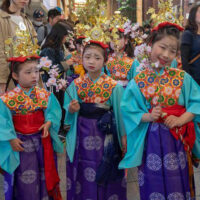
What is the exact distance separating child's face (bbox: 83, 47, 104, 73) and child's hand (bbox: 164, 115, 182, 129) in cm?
76

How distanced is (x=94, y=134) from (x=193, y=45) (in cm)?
189

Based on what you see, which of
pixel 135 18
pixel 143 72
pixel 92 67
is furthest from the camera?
pixel 135 18

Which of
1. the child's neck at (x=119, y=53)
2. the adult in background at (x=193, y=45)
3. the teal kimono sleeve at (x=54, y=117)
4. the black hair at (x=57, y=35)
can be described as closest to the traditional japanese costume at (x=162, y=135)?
the teal kimono sleeve at (x=54, y=117)

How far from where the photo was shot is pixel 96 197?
247cm

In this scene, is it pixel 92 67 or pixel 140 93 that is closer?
pixel 140 93

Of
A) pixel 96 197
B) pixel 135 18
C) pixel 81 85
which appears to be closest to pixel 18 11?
pixel 81 85

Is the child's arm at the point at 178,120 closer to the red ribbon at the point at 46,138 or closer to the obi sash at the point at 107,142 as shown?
the obi sash at the point at 107,142

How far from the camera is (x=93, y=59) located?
243 centimetres

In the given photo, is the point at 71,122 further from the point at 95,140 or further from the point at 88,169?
the point at 88,169

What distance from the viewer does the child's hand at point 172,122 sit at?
2062mm

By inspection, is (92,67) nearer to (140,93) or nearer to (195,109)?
(140,93)

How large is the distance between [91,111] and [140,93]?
485mm

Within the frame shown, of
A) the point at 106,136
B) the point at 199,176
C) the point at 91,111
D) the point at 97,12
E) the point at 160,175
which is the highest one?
the point at 97,12

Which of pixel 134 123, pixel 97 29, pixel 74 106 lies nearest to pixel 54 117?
pixel 74 106
